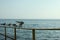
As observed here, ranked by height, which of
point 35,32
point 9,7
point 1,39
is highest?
point 9,7

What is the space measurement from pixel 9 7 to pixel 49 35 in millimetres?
14362

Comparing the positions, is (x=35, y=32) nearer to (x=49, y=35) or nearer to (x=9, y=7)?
(x=49, y=35)

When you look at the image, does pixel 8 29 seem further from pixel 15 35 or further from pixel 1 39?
pixel 15 35

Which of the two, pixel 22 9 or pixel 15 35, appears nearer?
pixel 15 35

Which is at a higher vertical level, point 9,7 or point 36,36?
point 9,7

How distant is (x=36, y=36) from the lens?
3.84 metres

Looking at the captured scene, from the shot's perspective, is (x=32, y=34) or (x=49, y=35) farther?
(x=49, y=35)

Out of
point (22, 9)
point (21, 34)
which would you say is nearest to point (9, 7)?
point (22, 9)

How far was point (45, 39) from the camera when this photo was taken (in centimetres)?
414

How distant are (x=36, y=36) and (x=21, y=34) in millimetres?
1301

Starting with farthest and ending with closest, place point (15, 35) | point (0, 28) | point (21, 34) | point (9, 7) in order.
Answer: point (9, 7) → point (0, 28) → point (21, 34) → point (15, 35)

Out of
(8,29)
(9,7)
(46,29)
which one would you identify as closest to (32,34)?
(46,29)

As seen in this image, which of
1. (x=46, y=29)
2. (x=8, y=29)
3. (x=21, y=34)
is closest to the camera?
(x=46, y=29)

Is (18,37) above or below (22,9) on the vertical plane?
Result: below
